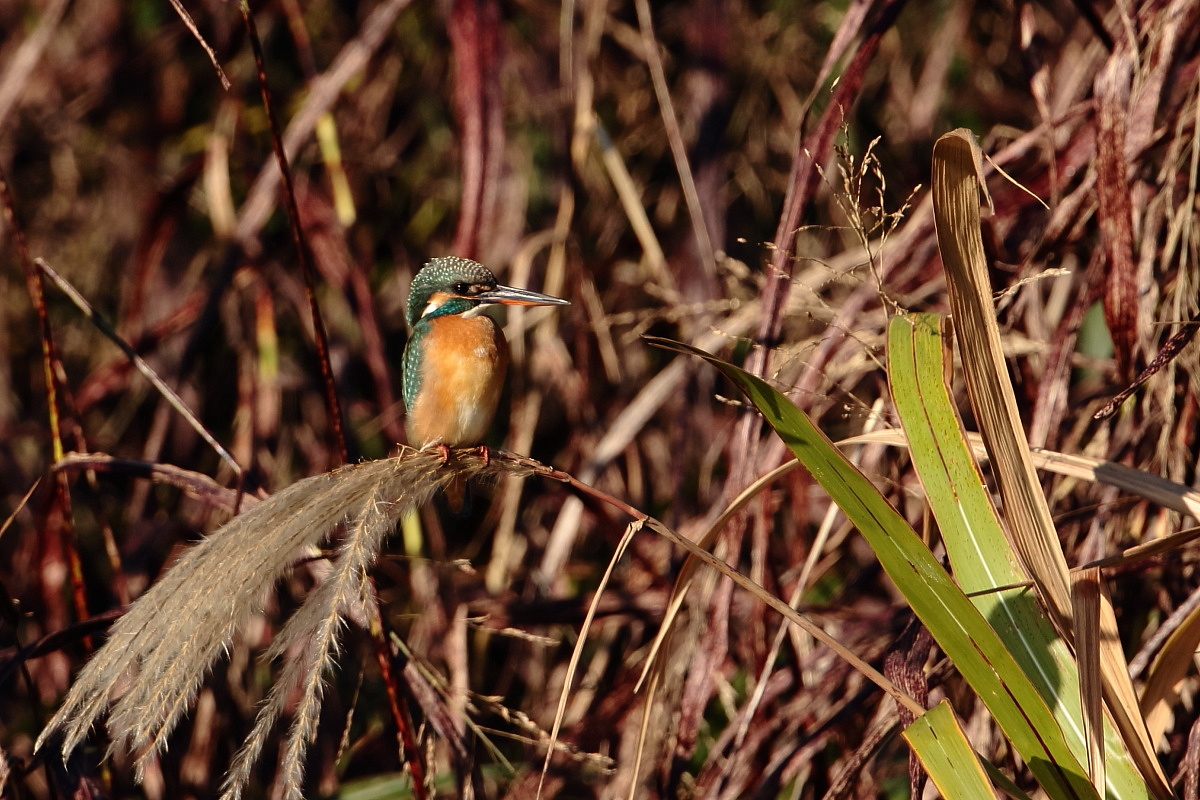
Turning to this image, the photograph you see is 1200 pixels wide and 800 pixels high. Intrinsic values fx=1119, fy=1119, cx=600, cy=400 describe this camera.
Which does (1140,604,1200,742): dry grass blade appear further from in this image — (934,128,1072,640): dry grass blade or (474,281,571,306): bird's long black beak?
(474,281,571,306): bird's long black beak

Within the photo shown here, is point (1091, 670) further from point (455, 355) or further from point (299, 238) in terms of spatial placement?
point (455, 355)

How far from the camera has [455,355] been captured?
8.57 feet

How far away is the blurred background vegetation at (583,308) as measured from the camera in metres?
2.03

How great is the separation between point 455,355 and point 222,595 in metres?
1.41

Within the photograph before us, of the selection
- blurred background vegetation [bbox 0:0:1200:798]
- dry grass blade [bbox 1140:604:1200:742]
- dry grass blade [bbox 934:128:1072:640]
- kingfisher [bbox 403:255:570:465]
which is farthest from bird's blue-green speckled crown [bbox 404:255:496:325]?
dry grass blade [bbox 1140:604:1200:742]

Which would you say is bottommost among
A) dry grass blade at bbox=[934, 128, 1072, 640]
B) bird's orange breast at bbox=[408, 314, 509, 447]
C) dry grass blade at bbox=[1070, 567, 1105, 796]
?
bird's orange breast at bbox=[408, 314, 509, 447]

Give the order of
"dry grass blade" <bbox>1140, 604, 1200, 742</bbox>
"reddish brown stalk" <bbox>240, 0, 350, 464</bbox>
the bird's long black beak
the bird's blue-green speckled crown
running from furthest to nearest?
the bird's blue-green speckled crown → the bird's long black beak → "reddish brown stalk" <bbox>240, 0, 350, 464</bbox> → "dry grass blade" <bbox>1140, 604, 1200, 742</bbox>

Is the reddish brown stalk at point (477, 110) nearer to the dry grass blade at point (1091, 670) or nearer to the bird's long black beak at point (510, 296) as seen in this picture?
the bird's long black beak at point (510, 296)

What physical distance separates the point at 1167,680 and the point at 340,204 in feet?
7.98

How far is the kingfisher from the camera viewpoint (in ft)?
8.54

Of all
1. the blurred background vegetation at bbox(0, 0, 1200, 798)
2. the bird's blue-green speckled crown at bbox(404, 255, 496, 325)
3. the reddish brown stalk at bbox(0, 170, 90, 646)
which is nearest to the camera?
the reddish brown stalk at bbox(0, 170, 90, 646)

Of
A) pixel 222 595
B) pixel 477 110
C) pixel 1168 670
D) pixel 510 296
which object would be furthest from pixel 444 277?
pixel 1168 670

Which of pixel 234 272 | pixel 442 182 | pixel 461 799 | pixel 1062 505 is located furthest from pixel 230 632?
pixel 442 182

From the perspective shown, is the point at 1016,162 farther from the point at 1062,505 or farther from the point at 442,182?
the point at 442,182
